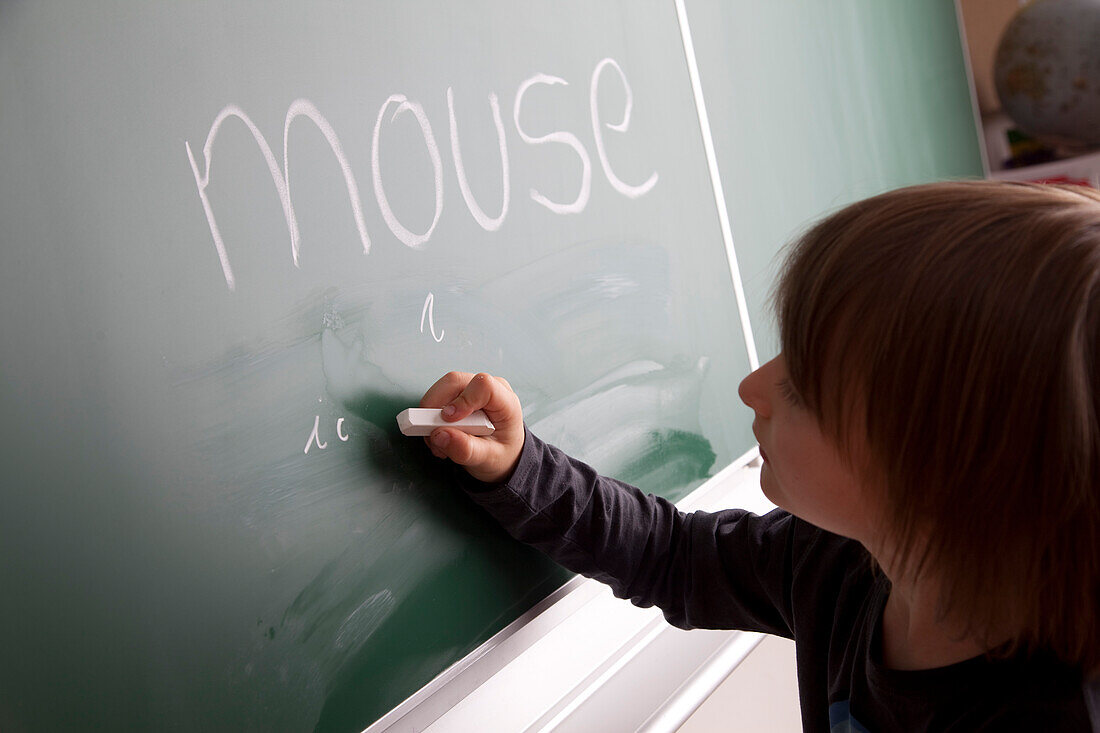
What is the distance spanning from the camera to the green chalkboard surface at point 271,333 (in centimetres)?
48

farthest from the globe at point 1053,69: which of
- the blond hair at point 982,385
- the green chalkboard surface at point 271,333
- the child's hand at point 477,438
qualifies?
the child's hand at point 477,438

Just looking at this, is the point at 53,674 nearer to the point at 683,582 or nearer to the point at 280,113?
the point at 280,113

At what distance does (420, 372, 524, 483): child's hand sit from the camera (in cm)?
65

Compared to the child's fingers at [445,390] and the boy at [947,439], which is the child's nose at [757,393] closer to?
the boy at [947,439]

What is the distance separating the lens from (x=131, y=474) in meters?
0.50

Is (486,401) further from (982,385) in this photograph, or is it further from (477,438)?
(982,385)

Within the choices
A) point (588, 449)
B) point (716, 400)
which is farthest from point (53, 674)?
point (716, 400)

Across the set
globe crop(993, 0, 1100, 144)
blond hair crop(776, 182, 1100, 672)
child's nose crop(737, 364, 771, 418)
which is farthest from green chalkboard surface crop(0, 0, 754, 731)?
globe crop(993, 0, 1100, 144)

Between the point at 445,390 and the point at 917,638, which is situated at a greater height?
the point at 445,390

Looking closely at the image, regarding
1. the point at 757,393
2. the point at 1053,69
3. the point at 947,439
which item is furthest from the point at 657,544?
the point at 1053,69

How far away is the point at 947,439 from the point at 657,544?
1.09 feet

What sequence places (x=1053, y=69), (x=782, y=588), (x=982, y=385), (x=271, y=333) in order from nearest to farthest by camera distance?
(x=982, y=385) < (x=271, y=333) < (x=782, y=588) < (x=1053, y=69)

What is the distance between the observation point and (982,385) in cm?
47

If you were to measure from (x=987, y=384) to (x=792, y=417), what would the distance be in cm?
15
